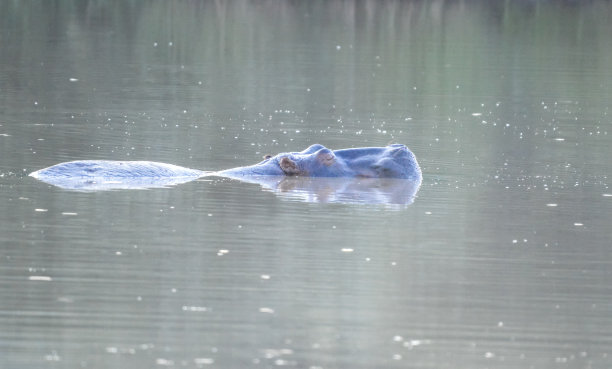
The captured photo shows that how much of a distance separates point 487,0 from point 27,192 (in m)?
37.3

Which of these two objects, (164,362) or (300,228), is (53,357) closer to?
→ (164,362)

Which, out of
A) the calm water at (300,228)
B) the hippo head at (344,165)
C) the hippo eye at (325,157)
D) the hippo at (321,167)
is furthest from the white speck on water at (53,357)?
the hippo eye at (325,157)

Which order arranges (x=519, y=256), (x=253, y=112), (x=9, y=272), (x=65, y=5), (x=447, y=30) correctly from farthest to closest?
(x=65, y=5)
(x=447, y=30)
(x=253, y=112)
(x=519, y=256)
(x=9, y=272)

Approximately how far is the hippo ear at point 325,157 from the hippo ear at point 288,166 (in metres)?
0.29

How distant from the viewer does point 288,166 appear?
1717 cm

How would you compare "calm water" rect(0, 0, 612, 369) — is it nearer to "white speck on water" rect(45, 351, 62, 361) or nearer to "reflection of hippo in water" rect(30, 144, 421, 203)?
"white speck on water" rect(45, 351, 62, 361)

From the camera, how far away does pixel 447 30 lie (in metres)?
42.8

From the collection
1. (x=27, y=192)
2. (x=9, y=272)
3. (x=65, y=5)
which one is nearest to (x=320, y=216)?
(x=27, y=192)

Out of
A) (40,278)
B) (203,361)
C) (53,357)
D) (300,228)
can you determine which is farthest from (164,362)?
(300,228)

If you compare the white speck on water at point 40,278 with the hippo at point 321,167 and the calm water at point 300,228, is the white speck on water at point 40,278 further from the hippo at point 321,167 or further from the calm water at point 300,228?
the hippo at point 321,167

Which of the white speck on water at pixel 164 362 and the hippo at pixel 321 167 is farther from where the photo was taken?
the hippo at pixel 321 167

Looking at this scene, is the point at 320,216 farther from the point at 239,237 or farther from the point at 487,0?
the point at 487,0

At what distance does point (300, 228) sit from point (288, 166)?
360 cm

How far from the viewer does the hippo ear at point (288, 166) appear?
17.1m
